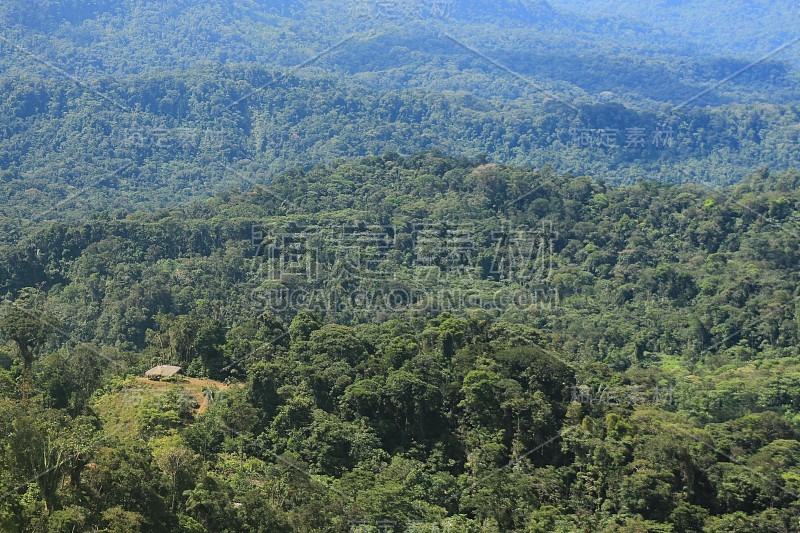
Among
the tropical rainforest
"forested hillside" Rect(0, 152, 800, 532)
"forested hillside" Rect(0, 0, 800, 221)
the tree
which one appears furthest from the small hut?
"forested hillside" Rect(0, 0, 800, 221)

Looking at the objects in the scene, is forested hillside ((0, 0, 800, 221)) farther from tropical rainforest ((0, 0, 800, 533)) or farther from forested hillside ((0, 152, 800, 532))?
forested hillside ((0, 152, 800, 532))

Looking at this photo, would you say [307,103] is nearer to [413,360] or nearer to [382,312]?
[382,312]

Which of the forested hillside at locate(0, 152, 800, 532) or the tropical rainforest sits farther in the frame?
the tropical rainforest

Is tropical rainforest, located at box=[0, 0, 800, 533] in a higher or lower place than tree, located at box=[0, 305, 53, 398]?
lower

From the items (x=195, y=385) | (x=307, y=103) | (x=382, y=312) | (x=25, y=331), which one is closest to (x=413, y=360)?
(x=195, y=385)

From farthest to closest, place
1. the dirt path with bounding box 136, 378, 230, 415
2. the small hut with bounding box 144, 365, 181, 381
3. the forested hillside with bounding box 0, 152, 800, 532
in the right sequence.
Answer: the small hut with bounding box 144, 365, 181, 381 → the dirt path with bounding box 136, 378, 230, 415 → the forested hillside with bounding box 0, 152, 800, 532

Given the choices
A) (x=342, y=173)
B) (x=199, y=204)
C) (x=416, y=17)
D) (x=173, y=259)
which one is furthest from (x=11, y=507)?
(x=416, y=17)

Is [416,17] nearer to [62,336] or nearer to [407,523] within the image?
[62,336]
